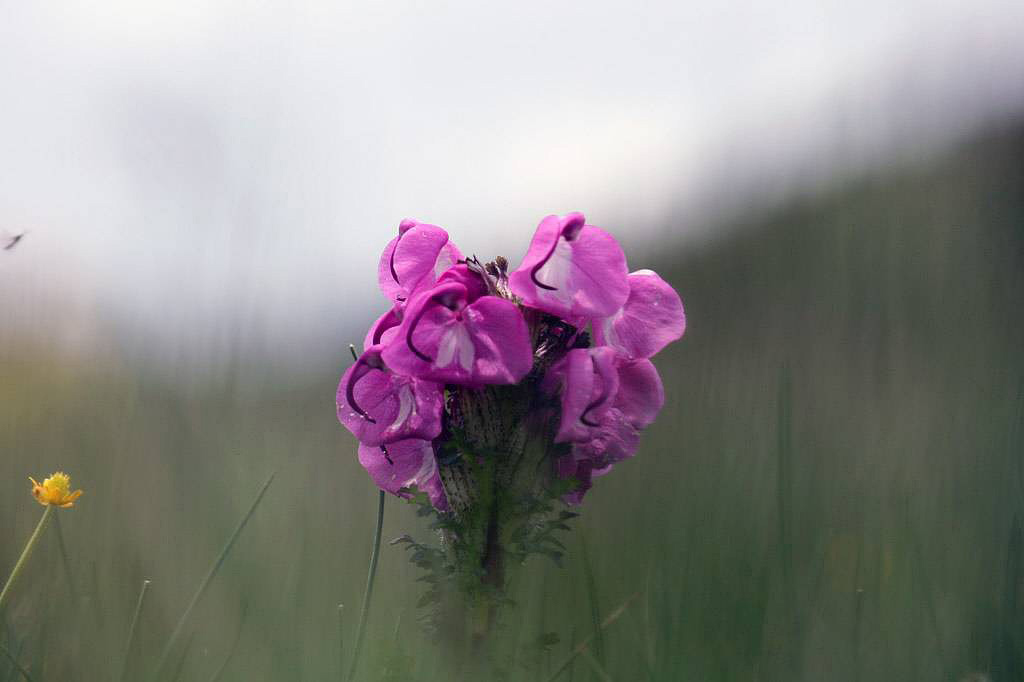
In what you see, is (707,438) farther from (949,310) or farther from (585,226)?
(949,310)

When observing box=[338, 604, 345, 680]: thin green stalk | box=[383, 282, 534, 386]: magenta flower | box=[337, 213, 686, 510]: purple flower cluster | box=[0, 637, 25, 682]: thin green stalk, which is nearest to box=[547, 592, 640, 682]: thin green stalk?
box=[337, 213, 686, 510]: purple flower cluster

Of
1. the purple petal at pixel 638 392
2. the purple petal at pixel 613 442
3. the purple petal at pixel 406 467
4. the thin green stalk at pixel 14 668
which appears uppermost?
the purple petal at pixel 638 392

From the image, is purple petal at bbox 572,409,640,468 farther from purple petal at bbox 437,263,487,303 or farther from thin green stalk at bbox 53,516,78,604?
thin green stalk at bbox 53,516,78,604

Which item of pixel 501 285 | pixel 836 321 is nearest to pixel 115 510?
pixel 501 285

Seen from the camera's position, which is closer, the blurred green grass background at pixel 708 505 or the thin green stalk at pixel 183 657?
the thin green stalk at pixel 183 657

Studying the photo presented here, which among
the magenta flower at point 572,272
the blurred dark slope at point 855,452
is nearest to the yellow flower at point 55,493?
the magenta flower at point 572,272

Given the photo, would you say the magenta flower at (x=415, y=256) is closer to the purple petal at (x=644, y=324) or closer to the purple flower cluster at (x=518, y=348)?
the purple flower cluster at (x=518, y=348)

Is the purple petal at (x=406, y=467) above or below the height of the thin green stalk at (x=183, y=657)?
above
